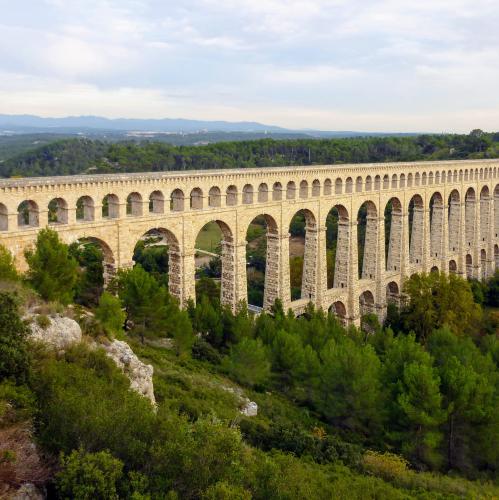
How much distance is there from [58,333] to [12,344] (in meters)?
3.05

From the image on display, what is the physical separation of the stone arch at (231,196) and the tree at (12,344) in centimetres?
2683

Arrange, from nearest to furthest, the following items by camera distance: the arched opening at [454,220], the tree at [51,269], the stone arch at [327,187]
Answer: the tree at [51,269], the stone arch at [327,187], the arched opening at [454,220]

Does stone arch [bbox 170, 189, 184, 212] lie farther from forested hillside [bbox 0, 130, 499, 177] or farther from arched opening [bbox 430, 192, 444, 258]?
forested hillside [bbox 0, 130, 499, 177]

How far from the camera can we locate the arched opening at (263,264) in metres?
47.6

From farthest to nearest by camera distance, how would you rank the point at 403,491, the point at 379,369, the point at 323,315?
the point at 323,315 < the point at 379,369 < the point at 403,491

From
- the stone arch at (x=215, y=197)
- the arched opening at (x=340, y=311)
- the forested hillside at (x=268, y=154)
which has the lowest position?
the arched opening at (x=340, y=311)

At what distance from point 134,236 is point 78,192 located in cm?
493

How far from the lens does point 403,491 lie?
65.4 ft

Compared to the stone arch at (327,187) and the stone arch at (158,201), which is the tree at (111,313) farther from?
the stone arch at (327,187)

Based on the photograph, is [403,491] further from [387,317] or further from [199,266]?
[199,266]

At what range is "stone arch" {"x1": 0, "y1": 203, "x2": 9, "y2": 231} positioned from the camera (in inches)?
1214

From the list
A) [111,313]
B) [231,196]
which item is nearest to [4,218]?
[111,313]

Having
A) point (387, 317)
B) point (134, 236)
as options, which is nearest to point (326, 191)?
point (387, 317)

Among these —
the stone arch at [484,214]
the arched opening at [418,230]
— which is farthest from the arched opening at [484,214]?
the arched opening at [418,230]
